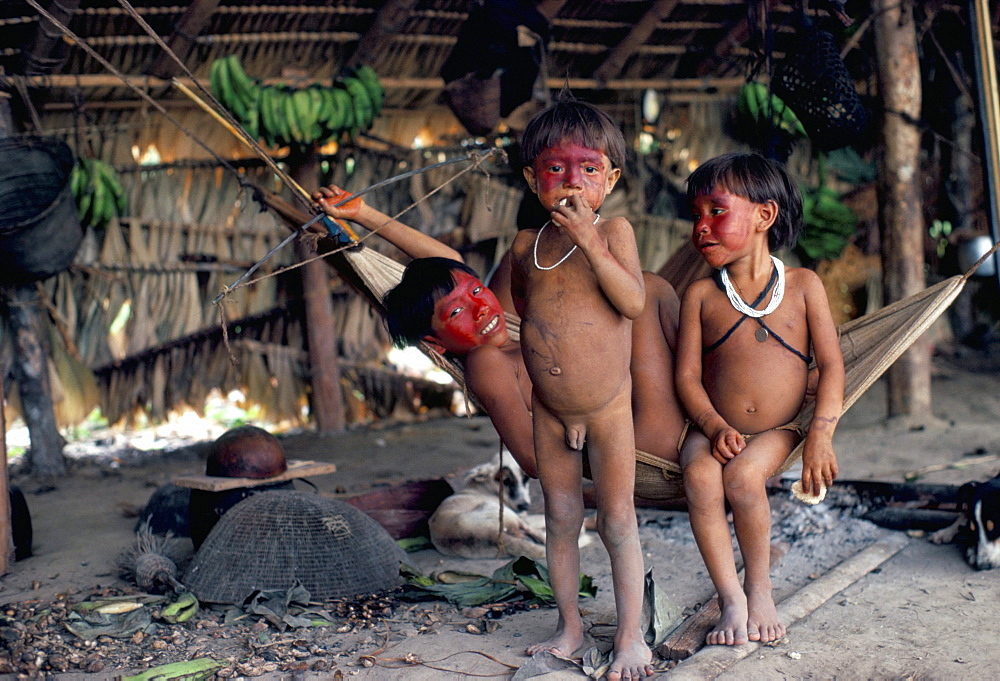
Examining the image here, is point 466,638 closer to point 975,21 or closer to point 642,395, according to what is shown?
point 642,395

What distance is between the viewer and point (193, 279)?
18.3ft

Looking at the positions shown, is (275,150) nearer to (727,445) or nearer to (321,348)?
(321,348)

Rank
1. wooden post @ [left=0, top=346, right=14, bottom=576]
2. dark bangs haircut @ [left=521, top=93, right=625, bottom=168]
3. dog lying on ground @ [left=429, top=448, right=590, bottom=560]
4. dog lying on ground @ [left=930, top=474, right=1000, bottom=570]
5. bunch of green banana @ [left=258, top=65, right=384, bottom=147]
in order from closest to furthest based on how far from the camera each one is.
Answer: dark bangs haircut @ [left=521, top=93, right=625, bottom=168] → dog lying on ground @ [left=930, top=474, right=1000, bottom=570] → wooden post @ [left=0, top=346, right=14, bottom=576] → dog lying on ground @ [left=429, top=448, right=590, bottom=560] → bunch of green banana @ [left=258, top=65, right=384, bottom=147]

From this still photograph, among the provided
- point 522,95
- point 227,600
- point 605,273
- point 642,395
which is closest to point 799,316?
point 642,395

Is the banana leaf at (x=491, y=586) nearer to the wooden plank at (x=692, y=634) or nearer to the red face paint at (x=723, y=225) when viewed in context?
the wooden plank at (x=692, y=634)

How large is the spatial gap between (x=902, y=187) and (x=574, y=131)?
348 cm

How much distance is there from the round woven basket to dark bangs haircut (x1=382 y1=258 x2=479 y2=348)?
2.16 feet

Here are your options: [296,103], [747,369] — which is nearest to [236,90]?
[296,103]

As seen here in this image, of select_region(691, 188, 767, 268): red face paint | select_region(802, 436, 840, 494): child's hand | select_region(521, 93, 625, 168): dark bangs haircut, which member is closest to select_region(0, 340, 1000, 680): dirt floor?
select_region(802, 436, 840, 494): child's hand

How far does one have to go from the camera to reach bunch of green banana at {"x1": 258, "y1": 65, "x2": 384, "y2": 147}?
486 centimetres

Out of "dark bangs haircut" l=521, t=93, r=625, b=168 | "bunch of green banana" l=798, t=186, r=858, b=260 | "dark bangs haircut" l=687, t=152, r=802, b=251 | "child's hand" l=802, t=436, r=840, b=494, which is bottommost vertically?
"child's hand" l=802, t=436, r=840, b=494

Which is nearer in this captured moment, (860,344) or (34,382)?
(860,344)

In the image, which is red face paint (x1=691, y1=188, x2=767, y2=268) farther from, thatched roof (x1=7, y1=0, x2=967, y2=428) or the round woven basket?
thatched roof (x1=7, y1=0, x2=967, y2=428)

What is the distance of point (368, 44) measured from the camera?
5066mm
